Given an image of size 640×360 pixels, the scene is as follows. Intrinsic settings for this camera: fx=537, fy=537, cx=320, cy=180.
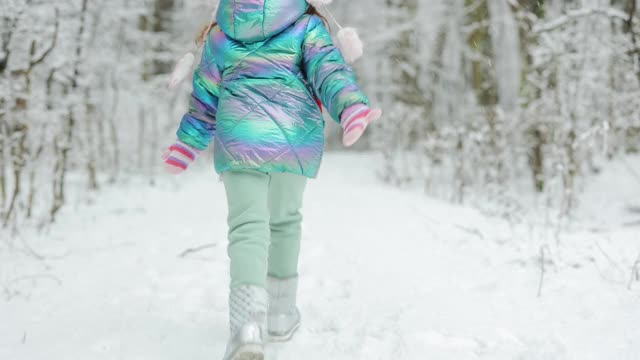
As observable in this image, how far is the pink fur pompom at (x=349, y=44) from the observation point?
214 centimetres

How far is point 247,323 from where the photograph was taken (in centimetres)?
193

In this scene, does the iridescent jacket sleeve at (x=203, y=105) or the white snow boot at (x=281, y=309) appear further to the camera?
the white snow boot at (x=281, y=309)

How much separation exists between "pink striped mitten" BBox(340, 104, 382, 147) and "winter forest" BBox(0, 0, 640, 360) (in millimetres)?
666

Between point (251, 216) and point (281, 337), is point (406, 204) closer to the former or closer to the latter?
point (281, 337)

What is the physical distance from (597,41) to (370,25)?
33.8ft

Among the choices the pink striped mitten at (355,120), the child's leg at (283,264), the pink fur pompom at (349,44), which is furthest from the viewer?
the child's leg at (283,264)

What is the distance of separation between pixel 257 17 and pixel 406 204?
4663 millimetres

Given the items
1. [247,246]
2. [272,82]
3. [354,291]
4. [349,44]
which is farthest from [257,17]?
[354,291]

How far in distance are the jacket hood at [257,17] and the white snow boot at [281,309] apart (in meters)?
1.04

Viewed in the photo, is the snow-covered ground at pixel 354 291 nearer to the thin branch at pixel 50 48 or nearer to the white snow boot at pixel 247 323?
the white snow boot at pixel 247 323

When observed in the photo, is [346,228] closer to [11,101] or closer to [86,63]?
[11,101]

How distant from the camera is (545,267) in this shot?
3312mm

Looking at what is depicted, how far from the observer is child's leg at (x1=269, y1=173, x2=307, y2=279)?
2.17 meters

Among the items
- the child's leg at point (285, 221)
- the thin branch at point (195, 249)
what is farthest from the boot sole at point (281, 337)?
the thin branch at point (195, 249)
